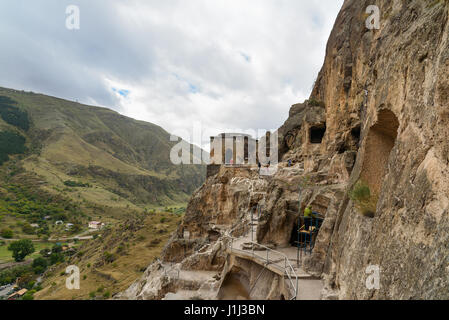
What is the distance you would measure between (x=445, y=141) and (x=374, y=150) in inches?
167

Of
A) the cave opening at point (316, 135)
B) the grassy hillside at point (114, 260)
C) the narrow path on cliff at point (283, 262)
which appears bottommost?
the grassy hillside at point (114, 260)

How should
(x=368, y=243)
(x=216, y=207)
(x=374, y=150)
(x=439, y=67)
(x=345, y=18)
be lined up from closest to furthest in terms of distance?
1. (x=439, y=67)
2. (x=368, y=243)
3. (x=374, y=150)
4. (x=345, y=18)
5. (x=216, y=207)

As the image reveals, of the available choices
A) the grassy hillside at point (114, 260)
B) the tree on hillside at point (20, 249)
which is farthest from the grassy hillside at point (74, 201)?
the tree on hillside at point (20, 249)

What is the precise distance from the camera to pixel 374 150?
27.6 ft

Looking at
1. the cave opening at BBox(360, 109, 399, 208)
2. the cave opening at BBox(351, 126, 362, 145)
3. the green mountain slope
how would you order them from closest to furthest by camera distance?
1. the cave opening at BBox(360, 109, 399, 208)
2. the cave opening at BBox(351, 126, 362, 145)
3. the green mountain slope

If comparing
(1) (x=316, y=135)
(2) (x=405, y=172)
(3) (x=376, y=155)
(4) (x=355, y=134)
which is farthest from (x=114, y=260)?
(2) (x=405, y=172)

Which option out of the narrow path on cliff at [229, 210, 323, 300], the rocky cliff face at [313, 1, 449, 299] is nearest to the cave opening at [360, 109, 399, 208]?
the rocky cliff face at [313, 1, 449, 299]

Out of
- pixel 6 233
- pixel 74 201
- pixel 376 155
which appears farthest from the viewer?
pixel 74 201

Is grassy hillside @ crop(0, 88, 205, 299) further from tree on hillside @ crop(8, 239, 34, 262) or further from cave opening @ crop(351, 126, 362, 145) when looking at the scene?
cave opening @ crop(351, 126, 362, 145)

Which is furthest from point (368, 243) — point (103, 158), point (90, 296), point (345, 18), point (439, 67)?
point (103, 158)

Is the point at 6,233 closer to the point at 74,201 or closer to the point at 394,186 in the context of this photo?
the point at 74,201

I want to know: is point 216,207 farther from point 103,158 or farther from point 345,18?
point 103,158

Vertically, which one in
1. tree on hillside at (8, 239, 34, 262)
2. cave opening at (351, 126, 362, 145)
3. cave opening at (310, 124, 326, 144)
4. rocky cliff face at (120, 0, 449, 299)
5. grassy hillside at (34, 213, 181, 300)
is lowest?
tree on hillside at (8, 239, 34, 262)

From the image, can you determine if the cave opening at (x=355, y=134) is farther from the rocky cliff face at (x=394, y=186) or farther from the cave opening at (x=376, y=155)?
the cave opening at (x=376, y=155)
